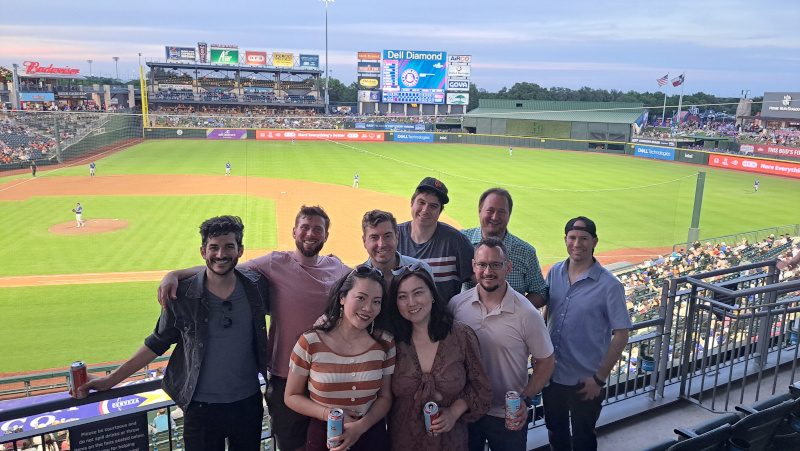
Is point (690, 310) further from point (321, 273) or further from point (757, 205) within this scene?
point (757, 205)

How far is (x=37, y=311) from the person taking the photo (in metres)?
14.5

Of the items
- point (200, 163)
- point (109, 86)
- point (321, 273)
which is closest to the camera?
point (321, 273)

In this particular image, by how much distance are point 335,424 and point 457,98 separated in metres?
73.0

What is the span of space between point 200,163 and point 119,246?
638 inches

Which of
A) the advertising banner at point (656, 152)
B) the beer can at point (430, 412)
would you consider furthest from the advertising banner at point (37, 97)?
the beer can at point (430, 412)

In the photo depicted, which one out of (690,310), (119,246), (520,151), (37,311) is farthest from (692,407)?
(520,151)

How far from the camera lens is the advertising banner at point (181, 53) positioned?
72.4 metres

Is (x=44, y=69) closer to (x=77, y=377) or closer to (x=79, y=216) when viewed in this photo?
(x=79, y=216)

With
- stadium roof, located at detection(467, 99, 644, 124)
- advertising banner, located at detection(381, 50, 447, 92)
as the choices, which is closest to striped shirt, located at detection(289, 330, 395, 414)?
stadium roof, located at detection(467, 99, 644, 124)

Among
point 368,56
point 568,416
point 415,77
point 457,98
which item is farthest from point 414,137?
point 568,416

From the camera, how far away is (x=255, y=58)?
76.2 meters

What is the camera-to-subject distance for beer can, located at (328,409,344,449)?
2436mm

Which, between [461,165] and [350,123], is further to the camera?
[350,123]

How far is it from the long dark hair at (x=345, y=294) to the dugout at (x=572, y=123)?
49135mm
